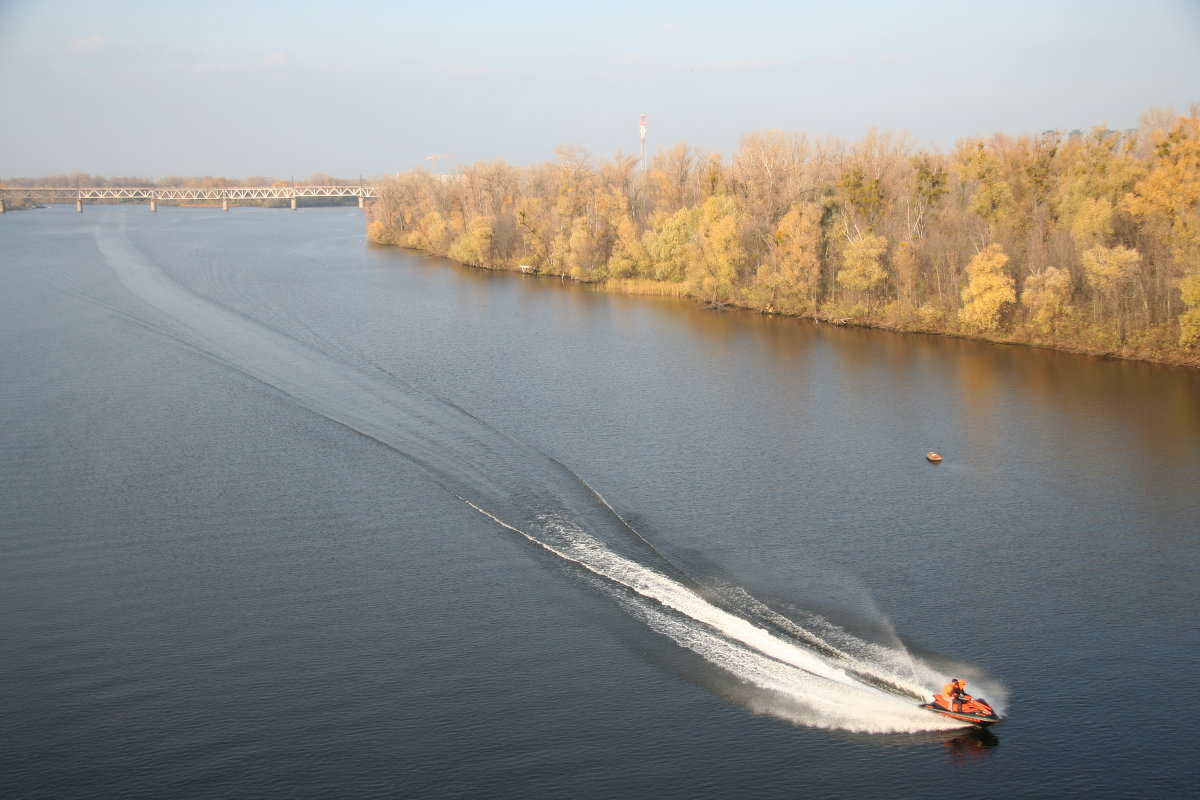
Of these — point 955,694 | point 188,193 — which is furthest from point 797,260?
point 188,193

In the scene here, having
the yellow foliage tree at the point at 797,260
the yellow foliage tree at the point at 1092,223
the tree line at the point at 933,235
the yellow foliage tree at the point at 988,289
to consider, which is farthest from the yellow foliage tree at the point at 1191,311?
the yellow foliage tree at the point at 797,260

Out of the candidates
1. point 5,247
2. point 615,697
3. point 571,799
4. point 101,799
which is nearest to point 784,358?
point 615,697

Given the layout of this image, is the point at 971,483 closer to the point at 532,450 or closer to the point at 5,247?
the point at 532,450

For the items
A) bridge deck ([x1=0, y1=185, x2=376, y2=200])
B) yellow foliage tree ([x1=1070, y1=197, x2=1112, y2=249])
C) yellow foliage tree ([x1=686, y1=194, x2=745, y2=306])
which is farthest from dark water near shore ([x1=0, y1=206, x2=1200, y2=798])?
bridge deck ([x1=0, y1=185, x2=376, y2=200])

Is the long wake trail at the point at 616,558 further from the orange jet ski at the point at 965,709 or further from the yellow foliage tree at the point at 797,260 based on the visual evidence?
the yellow foliage tree at the point at 797,260

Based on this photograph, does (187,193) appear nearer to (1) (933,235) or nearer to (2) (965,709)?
(1) (933,235)

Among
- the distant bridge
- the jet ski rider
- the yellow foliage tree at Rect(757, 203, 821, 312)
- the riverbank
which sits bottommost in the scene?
the jet ski rider

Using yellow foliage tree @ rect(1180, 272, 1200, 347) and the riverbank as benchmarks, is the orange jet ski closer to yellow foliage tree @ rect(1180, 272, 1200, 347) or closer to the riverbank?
yellow foliage tree @ rect(1180, 272, 1200, 347)
